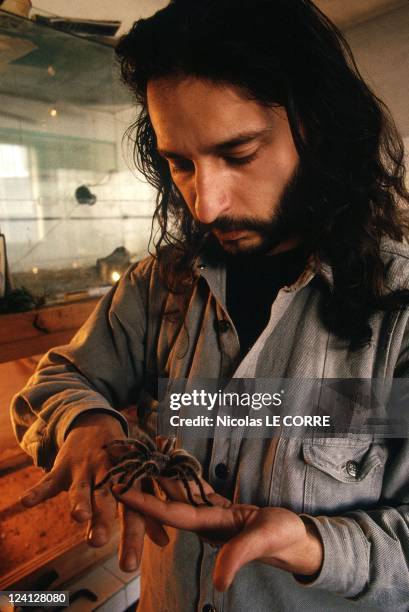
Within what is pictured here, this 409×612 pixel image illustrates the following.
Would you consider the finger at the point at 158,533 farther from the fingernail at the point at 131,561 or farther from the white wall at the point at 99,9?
the white wall at the point at 99,9

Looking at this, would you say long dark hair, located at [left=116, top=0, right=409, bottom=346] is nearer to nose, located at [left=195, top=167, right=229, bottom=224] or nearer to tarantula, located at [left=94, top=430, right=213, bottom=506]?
nose, located at [left=195, top=167, right=229, bottom=224]

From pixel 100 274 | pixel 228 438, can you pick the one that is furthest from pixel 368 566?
pixel 100 274

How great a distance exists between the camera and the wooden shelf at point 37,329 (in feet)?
2.92

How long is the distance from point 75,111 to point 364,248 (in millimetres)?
1063

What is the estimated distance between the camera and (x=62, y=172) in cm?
120

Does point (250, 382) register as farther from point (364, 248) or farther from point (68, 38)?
point (68, 38)

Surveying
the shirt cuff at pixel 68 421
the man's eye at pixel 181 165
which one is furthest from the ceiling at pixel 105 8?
the shirt cuff at pixel 68 421

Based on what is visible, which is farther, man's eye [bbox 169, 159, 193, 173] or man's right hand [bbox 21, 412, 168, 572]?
man's eye [bbox 169, 159, 193, 173]

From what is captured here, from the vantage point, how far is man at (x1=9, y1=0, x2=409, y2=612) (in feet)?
1.24

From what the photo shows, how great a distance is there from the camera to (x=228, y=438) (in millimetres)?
462

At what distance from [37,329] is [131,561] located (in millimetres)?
698

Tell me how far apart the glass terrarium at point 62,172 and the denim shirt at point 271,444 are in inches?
19.9

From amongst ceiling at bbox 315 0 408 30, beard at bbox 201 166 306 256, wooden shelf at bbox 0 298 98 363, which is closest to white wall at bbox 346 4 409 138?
ceiling at bbox 315 0 408 30

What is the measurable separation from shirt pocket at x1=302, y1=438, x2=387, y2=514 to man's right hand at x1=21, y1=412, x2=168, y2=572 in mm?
163
